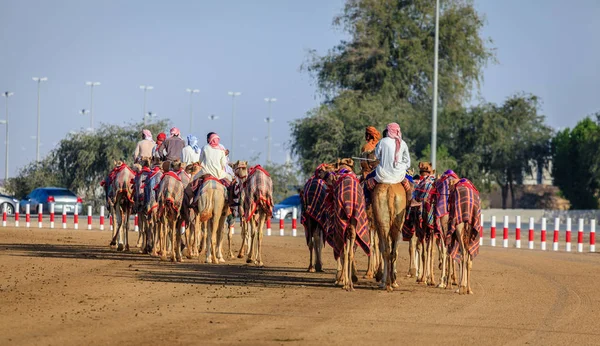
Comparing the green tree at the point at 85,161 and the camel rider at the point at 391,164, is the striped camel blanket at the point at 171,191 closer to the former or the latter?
the camel rider at the point at 391,164

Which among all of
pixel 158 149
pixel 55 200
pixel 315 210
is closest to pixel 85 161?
pixel 55 200

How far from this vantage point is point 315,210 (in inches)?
846

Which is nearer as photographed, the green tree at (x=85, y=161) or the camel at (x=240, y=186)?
the camel at (x=240, y=186)

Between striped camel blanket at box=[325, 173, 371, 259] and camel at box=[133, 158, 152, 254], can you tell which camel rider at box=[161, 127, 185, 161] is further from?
striped camel blanket at box=[325, 173, 371, 259]

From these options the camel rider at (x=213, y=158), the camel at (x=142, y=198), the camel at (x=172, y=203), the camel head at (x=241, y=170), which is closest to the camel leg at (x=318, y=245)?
the camel head at (x=241, y=170)

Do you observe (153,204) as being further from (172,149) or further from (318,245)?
(318,245)

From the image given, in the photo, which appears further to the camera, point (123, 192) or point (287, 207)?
point (287, 207)

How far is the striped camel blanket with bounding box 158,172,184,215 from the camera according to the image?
82.2 feet

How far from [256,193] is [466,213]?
6277 mm

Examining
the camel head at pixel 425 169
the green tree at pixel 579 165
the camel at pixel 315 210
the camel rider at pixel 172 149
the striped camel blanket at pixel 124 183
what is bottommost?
the camel at pixel 315 210

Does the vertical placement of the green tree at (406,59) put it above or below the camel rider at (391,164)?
above

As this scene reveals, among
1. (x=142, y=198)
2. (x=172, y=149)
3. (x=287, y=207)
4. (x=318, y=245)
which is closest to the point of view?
(x=318, y=245)

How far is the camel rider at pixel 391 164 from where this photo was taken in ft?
63.7

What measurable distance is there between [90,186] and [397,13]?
866 inches
